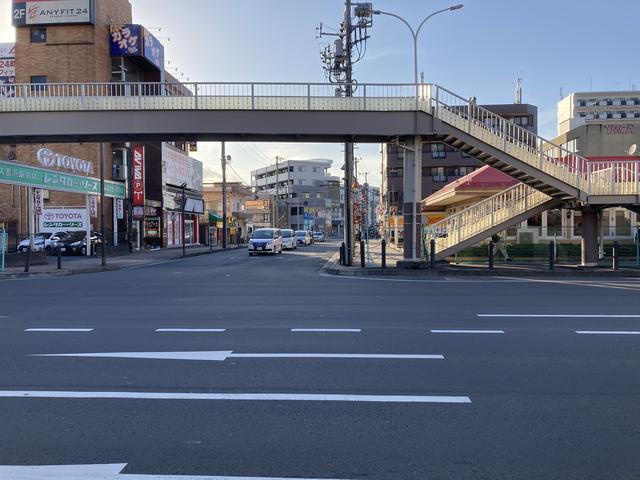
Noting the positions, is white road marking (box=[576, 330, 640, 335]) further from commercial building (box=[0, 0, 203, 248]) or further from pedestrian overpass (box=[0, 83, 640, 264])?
commercial building (box=[0, 0, 203, 248])

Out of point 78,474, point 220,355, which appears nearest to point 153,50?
point 220,355

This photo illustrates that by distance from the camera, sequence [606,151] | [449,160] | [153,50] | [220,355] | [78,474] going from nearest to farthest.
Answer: [78,474] < [220,355] < [606,151] < [153,50] < [449,160]

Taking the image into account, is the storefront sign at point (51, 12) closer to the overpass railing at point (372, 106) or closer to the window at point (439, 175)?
the overpass railing at point (372, 106)

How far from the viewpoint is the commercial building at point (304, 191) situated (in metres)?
114

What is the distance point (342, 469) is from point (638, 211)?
23561 mm

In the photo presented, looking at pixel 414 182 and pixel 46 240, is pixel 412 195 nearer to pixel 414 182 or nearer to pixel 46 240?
pixel 414 182

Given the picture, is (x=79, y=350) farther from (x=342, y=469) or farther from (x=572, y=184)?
(x=572, y=184)

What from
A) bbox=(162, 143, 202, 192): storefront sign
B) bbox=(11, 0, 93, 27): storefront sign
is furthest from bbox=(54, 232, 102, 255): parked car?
bbox=(11, 0, 93, 27): storefront sign

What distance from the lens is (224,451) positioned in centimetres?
453

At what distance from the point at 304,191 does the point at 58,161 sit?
86.5 metres

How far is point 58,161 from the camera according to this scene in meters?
33.7

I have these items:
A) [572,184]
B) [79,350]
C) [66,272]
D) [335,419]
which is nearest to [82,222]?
[66,272]

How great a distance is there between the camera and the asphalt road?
14.4 ft

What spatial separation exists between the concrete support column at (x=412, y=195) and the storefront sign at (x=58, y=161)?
20918 mm
